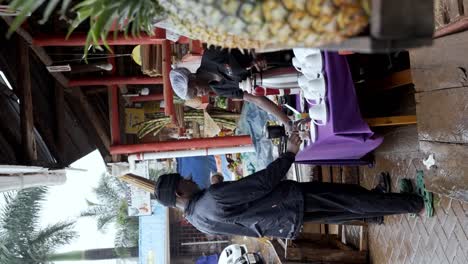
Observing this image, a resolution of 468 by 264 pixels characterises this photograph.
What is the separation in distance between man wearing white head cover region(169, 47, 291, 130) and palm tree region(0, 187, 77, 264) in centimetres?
1000

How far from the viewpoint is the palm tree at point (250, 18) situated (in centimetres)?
141

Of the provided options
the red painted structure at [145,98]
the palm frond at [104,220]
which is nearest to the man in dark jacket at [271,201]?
the red painted structure at [145,98]

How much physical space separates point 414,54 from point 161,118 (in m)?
6.19

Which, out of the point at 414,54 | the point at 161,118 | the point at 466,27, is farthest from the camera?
the point at 161,118

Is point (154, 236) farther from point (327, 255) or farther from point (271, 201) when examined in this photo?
point (271, 201)

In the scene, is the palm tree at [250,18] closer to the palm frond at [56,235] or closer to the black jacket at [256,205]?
the black jacket at [256,205]

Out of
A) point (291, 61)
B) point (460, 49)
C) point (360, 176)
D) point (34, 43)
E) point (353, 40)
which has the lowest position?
point (360, 176)

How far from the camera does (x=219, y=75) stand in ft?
15.1

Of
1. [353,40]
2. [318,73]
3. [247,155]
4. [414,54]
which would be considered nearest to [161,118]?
[247,155]

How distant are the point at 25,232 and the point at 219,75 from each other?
460 inches

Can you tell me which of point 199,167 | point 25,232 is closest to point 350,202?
point 199,167

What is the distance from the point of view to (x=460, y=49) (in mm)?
2611

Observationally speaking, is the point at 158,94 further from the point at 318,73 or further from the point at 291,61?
the point at 318,73

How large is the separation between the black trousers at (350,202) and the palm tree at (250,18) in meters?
2.83
